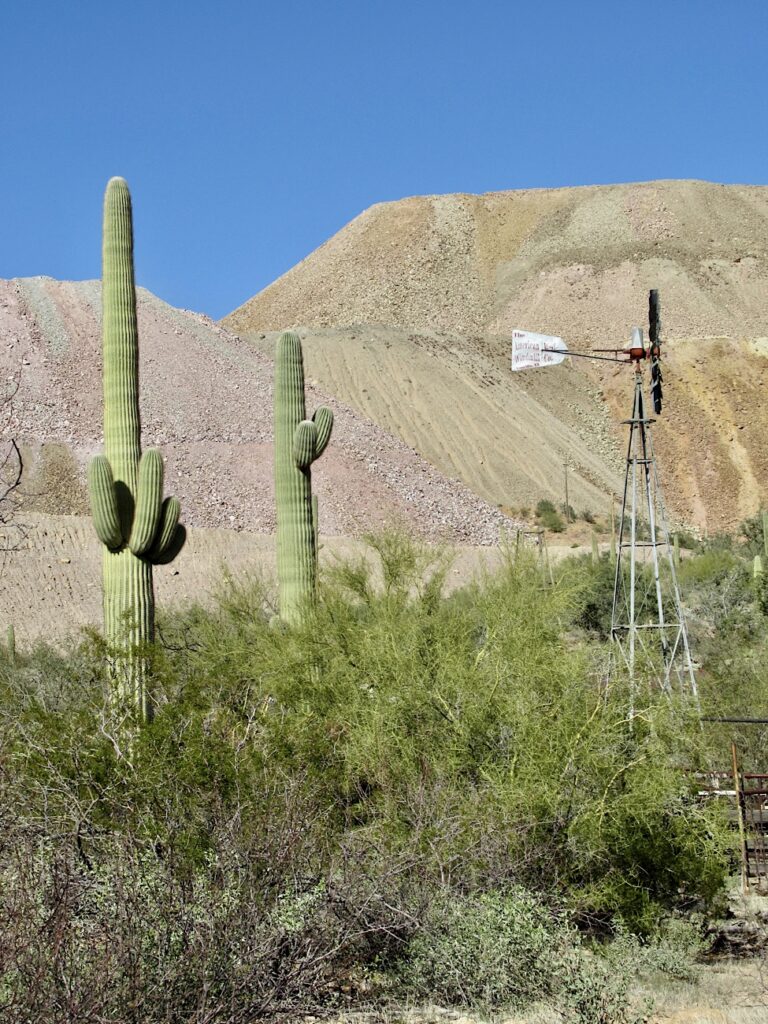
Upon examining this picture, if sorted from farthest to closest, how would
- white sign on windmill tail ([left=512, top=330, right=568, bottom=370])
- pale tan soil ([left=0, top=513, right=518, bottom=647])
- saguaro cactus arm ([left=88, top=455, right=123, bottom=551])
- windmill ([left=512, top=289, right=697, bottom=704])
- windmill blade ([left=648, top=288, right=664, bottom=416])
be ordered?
pale tan soil ([left=0, top=513, right=518, bottom=647])
windmill blade ([left=648, top=288, right=664, bottom=416])
white sign on windmill tail ([left=512, top=330, right=568, bottom=370])
saguaro cactus arm ([left=88, top=455, right=123, bottom=551])
windmill ([left=512, top=289, right=697, bottom=704])

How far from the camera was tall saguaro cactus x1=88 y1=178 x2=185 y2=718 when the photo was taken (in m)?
14.4

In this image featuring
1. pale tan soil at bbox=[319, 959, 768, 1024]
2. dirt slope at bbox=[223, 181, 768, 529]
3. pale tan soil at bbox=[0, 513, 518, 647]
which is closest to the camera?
pale tan soil at bbox=[319, 959, 768, 1024]

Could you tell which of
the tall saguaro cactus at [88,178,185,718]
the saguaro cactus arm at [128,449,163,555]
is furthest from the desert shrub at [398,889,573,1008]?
the saguaro cactus arm at [128,449,163,555]

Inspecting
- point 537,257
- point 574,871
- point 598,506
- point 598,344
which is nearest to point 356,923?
point 574,871

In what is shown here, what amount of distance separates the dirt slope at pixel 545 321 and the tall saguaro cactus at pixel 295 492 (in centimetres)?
4201

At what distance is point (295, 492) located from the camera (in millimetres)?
16391

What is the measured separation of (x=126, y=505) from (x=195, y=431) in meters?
36.5

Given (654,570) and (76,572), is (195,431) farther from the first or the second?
(654,570)

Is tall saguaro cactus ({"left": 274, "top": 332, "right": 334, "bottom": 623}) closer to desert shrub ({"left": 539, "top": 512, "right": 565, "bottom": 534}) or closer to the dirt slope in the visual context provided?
desert shrub ({"left": 539, "top": 512, "right": 565, "bottom": 534})

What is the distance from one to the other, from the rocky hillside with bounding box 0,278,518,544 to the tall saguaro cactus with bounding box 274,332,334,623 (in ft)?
87.0

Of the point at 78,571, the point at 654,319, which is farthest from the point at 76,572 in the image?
the point at 654,319

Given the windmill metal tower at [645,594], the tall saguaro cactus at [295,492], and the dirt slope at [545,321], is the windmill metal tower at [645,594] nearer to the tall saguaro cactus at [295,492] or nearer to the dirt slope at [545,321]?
the tall saguaro cactus at [295,492]

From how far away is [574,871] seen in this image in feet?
33.7

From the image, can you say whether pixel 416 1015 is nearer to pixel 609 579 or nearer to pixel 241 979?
pixel 241 979
